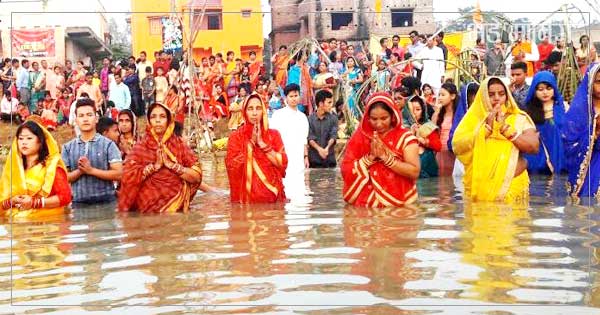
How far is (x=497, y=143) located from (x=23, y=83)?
11.1 metres

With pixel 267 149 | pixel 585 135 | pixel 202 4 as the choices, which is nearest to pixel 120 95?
pixel 202 4

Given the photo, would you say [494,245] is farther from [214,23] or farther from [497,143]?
[214,23]

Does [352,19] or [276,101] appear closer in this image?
[276,101]

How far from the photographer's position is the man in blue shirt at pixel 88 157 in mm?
8555

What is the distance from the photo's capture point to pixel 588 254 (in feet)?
18.7

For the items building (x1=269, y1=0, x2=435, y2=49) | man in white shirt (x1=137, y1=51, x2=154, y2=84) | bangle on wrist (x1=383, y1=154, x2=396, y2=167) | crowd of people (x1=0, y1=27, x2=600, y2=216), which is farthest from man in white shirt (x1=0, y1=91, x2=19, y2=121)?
bangle on wrist (x1=383, y1=154, x2=396, y2=167)

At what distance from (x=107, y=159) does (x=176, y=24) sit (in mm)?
7717

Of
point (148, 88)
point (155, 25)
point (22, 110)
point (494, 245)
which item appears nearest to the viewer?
point (494, 245)

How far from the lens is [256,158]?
8.73 m

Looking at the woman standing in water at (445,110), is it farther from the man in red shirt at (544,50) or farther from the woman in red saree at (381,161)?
the man in red shirt at (544,50)

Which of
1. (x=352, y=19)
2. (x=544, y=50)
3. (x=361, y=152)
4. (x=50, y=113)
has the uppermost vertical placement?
(x=352, y=19)

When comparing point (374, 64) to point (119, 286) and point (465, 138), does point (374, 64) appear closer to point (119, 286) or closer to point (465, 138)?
point (465, 138)

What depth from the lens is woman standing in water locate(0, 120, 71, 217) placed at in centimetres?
795

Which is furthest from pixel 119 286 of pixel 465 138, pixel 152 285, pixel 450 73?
pixel 450 73
